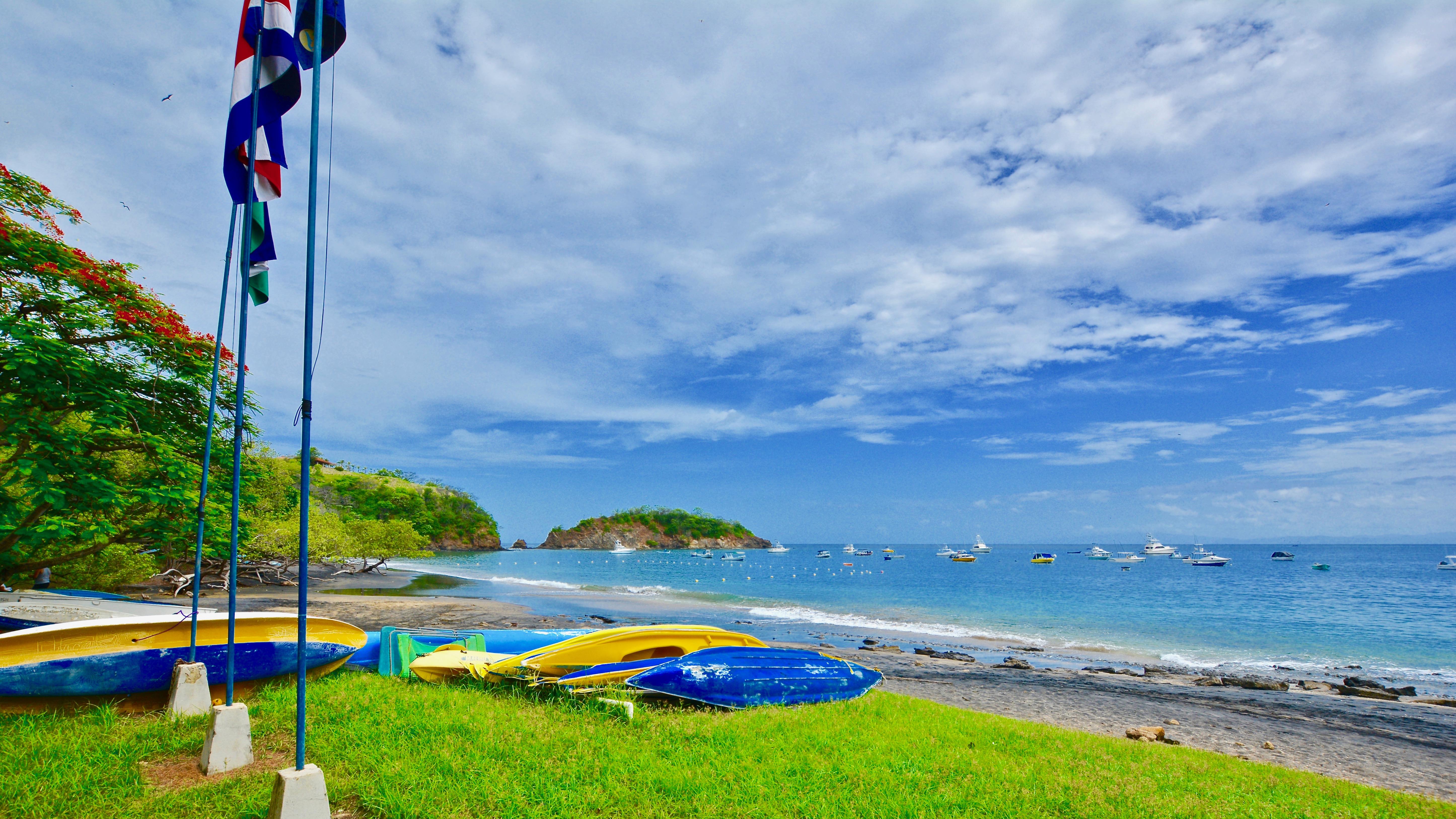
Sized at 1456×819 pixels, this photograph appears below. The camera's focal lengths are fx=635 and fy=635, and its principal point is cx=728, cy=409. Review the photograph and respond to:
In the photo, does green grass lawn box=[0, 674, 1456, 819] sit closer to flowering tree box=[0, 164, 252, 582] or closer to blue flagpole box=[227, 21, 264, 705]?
blue flagpole box=[227, 21, 264, 705]

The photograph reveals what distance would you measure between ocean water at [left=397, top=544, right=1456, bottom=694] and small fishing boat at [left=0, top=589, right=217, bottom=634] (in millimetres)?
17219

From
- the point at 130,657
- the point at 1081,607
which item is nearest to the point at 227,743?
the point at 130,657

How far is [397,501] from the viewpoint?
7738cm

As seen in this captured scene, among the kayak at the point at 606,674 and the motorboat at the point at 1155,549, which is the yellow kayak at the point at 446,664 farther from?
the motorboat at the point at 1155,549

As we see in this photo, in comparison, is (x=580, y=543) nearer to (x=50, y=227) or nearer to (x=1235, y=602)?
(x=1235, y=602)

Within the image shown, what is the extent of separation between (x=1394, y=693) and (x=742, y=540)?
517ft

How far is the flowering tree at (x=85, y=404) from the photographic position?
25.5 ft

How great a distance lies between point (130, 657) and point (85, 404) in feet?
14.2

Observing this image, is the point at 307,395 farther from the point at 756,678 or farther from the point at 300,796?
the point at 756,678

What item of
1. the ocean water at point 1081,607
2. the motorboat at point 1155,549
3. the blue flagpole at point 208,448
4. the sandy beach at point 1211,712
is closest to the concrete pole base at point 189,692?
the blue flagpole at point 208,448

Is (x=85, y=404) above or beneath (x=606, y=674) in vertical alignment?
above

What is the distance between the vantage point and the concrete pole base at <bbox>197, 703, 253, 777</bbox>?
4.50 m

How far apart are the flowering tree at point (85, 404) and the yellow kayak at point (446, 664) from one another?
4.19m

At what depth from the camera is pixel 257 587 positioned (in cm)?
2684
